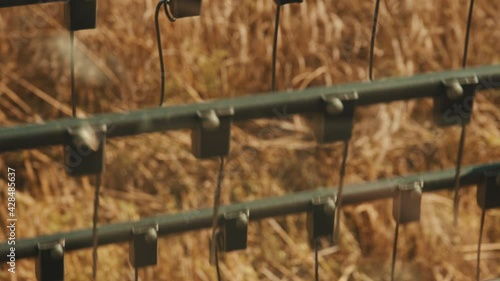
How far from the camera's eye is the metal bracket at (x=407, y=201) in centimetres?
127

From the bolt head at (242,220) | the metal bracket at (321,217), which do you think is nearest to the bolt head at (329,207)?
the metal bracket at (321,217)

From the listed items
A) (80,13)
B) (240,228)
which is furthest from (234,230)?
(80,13)

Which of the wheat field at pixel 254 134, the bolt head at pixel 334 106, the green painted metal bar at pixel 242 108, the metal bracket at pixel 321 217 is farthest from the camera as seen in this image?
the wheat field at pixel 254 134

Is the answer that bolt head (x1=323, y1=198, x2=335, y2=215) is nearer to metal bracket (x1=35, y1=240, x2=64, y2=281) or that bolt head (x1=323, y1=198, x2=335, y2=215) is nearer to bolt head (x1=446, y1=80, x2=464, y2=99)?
bolt head (x1=446, y1=80, x2=464, y2=99)

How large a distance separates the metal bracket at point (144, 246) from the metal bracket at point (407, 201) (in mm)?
312

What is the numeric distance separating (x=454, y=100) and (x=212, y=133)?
0.29m

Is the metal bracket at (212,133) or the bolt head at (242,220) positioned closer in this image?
the metal bracket at (212,133)

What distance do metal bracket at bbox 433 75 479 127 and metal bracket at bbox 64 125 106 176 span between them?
0.39 m

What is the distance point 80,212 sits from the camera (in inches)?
101

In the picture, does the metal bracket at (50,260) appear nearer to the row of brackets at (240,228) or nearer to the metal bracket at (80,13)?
the row of brackets at (240,228)

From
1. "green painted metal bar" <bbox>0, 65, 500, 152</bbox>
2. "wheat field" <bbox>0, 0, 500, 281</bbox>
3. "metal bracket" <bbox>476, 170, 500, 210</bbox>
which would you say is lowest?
"wheat field" <bbox>0, 0, 500, 281</bbox>

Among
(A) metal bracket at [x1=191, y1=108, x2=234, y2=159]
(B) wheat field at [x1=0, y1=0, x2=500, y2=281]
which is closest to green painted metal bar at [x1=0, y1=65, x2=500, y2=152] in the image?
(A) metal bracket at [x1=191, y1=108, x2=234, y2=159]

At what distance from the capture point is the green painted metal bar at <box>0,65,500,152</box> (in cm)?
101

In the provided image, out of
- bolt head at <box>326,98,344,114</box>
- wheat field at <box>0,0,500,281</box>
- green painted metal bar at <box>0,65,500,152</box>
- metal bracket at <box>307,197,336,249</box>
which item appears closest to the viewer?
green painted metal bar at <box>0,65,500,152</box>
